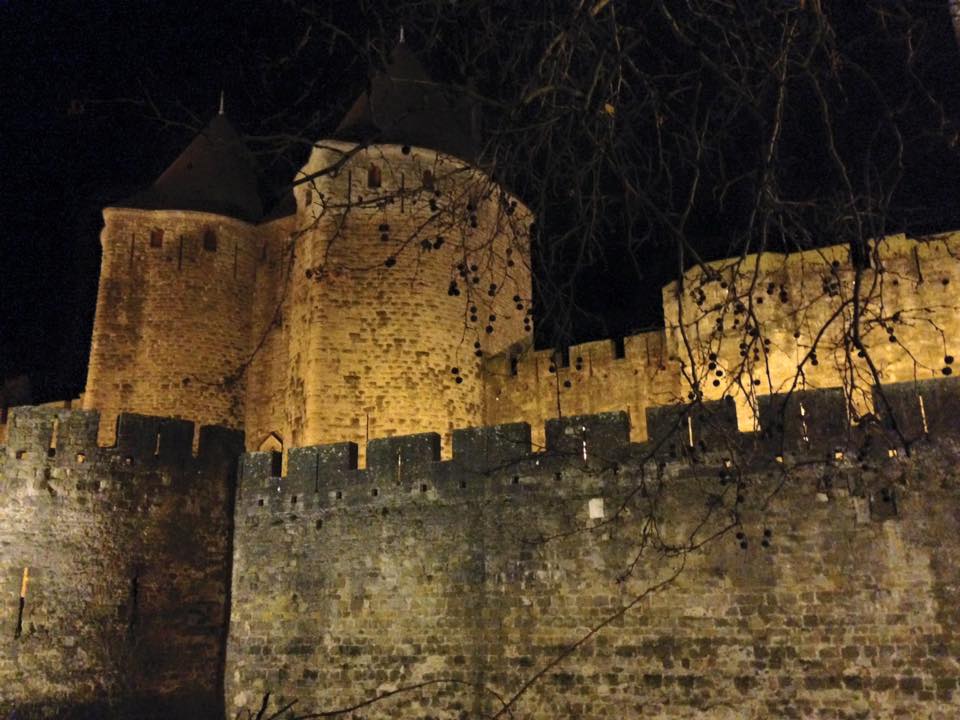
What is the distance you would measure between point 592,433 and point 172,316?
9.30 metres

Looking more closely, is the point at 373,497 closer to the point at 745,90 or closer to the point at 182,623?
the point at 182,623

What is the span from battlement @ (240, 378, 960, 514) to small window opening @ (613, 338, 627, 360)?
5141 mm

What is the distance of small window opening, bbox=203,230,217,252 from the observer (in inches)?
648

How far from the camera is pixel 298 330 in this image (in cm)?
1410

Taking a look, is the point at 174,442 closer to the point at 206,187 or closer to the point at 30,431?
the point at 30,431

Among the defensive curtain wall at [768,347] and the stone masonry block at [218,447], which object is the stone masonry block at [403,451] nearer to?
the defensive curtain wall at [768,347]

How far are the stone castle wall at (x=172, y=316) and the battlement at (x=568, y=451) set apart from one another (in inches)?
199

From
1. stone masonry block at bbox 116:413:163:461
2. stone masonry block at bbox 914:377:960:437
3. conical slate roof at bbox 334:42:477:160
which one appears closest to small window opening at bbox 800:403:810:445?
stone masonry block at bbox 914:377:960:437

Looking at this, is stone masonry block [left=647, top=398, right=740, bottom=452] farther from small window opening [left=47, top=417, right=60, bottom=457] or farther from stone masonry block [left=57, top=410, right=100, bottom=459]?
small window opening [left=47, top=417, right=60, bottom=457]

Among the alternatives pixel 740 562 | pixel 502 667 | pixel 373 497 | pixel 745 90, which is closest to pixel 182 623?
pixel 373 497

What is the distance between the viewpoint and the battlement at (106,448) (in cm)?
1041

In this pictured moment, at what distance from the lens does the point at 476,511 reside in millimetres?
9414

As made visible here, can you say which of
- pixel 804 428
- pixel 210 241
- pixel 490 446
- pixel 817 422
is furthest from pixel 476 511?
pixel 210 241

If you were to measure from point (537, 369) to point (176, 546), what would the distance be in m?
6.24
